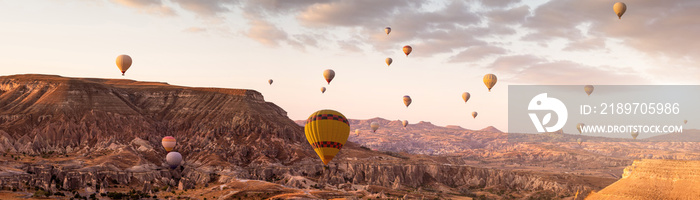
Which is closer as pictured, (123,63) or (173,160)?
(123,63)

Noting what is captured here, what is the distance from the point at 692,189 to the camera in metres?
66.3

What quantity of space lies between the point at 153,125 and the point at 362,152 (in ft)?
225

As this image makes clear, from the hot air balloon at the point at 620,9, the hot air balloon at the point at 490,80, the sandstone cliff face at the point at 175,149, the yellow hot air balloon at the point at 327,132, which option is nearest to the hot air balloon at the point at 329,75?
the sandstone cliff face at the point at 175,149

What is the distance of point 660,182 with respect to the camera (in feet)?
229

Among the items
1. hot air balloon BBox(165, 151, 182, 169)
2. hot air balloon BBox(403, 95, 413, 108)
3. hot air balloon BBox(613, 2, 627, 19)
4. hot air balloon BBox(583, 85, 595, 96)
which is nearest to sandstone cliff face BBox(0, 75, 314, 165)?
hot air balloon BBox(165, 151, 182, 169)

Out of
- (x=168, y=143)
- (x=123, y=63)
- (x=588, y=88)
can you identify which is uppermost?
(x=123, y=63)

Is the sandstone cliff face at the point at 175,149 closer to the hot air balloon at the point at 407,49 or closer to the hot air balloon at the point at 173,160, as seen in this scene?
the hot air balloon at the point at 173,160

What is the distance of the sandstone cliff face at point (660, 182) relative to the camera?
67000 mm

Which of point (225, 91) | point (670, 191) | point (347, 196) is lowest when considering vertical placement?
point (347, 196)

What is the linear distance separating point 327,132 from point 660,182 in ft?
173

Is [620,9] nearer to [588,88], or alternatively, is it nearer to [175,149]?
[588,88]

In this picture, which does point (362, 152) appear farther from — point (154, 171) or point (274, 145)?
point (154, 171)

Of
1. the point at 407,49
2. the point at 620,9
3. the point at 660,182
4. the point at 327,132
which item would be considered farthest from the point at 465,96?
the point at 660,182

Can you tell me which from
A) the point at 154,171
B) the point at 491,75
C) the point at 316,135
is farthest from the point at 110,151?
the point at 491,75
